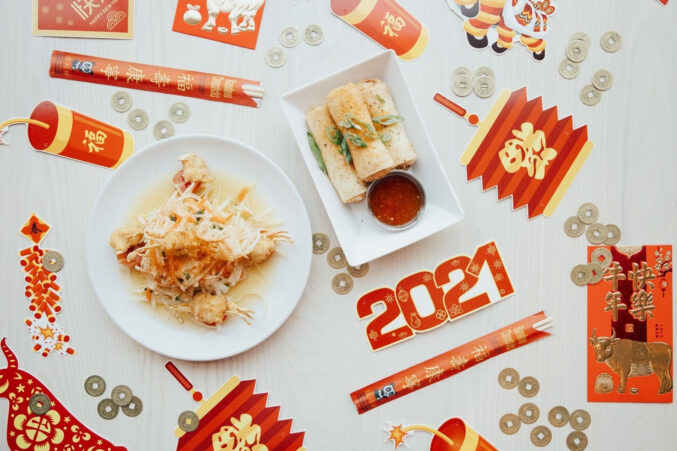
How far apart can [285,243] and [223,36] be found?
1012 mm

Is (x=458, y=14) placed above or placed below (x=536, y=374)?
above

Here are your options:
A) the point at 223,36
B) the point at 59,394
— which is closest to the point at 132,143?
the point at 223,36

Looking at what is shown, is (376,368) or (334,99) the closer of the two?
(334,99)

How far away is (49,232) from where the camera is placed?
2576 millimetres

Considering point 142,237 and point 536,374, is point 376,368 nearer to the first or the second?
point 536,374

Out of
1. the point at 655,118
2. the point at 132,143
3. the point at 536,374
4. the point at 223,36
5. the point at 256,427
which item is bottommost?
the point at 256,427

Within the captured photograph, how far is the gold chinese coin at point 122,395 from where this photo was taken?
255cm

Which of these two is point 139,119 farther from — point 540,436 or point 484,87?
point 540,436

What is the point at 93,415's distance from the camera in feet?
8.43

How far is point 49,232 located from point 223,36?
123 cm

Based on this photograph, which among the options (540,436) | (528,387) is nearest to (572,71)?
(528,387)

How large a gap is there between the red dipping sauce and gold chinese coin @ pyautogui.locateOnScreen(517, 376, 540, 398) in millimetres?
937

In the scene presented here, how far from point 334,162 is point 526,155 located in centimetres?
90

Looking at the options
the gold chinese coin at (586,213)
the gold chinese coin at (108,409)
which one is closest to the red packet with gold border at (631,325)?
the gold chinese coin at (586,213)
